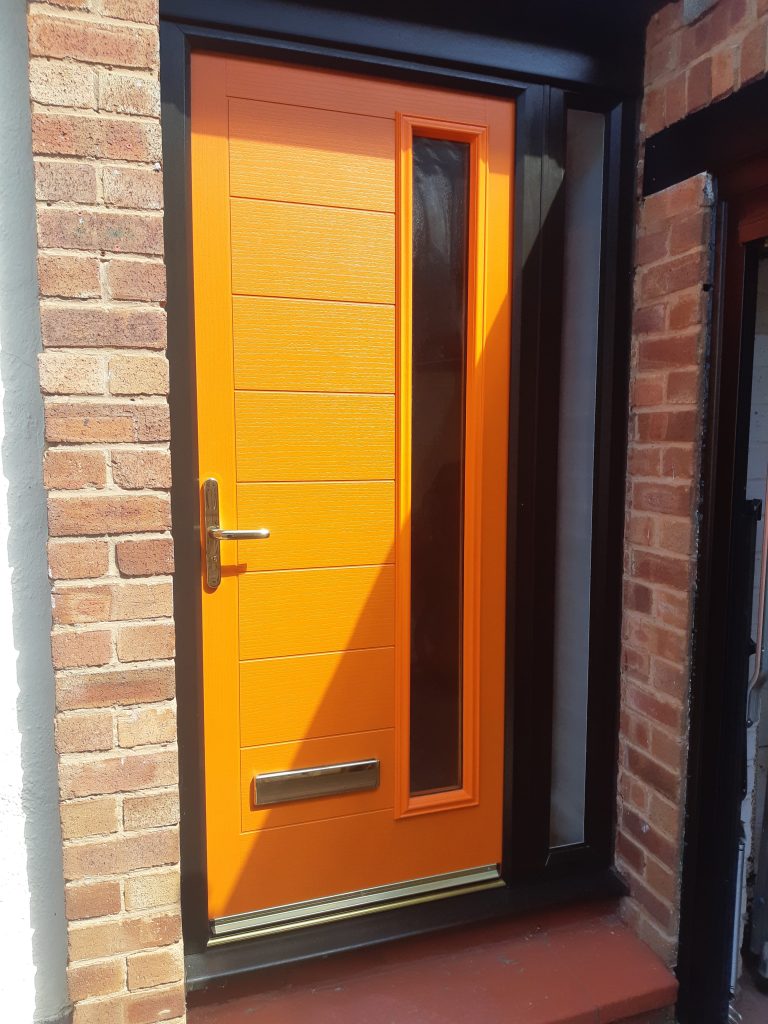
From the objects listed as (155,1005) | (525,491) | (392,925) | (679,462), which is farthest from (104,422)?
(392,925)

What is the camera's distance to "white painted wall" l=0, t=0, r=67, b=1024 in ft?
4.99

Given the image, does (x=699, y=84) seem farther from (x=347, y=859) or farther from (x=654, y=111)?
(x=347, y=859)

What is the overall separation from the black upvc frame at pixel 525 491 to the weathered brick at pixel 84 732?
300 millimetres

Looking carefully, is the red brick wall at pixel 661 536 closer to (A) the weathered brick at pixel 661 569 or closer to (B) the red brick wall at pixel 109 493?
(A) the weathered brick at pixel 661 569

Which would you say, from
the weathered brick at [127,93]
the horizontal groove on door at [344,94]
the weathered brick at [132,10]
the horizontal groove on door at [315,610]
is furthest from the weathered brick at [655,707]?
the weathered brick at [132,10]

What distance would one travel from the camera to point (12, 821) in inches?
65.2

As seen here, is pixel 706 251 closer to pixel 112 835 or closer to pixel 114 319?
pixel 114 319

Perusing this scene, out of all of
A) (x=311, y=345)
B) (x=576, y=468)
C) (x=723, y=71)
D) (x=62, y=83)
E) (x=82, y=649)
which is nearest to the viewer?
(x=62, y=83)

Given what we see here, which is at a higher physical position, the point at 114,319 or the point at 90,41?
the point at 90,41

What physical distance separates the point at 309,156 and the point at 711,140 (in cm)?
95

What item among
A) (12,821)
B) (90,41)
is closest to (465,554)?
(12,821)

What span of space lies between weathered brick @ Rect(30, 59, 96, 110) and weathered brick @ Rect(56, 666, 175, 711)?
3.49 ft

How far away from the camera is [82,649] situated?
146 cm

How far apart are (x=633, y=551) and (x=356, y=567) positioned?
2.54 ft
